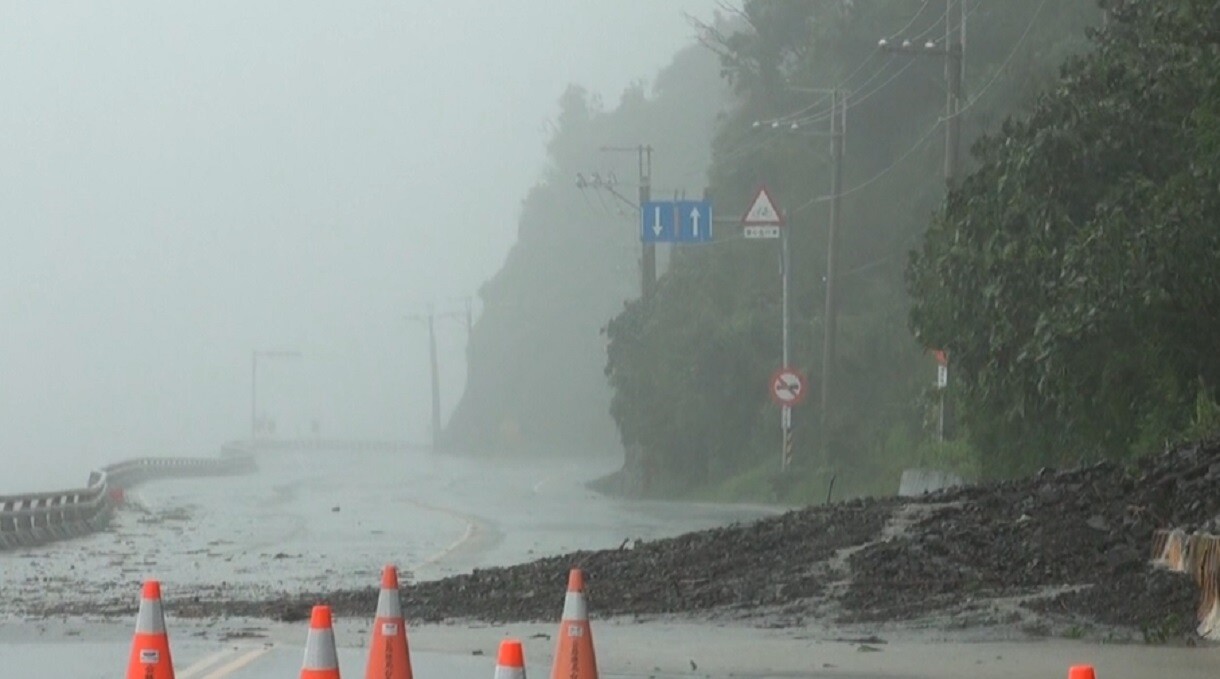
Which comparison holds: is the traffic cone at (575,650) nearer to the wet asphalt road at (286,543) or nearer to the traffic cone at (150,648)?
the traffic cone at (150,648)

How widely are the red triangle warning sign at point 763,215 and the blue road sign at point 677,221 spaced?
7.53ft

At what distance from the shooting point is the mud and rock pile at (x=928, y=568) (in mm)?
16203

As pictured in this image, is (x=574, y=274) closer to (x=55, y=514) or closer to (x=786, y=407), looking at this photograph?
(x=786, y=407)

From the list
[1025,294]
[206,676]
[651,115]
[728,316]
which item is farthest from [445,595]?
[651,115]

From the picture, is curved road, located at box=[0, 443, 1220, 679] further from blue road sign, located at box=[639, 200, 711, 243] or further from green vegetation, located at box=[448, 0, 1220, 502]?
blue road sign, located at box=[639, 200, 711, 243]

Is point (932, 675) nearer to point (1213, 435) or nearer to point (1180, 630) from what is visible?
point (1180, 630)

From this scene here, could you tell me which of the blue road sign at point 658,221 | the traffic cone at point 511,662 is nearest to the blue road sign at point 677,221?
the blue road sign at point 658,221

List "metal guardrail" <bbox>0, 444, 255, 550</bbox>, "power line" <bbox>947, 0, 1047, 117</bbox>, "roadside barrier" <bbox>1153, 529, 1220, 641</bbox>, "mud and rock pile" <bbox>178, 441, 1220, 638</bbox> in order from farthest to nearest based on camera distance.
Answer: "power line" <bbox>947, 0, 1047, 117</bbox>, "metal guardrail" <bbox>0, 444, 255, 550</bbox>, "mud and rock pile" <bbox>178, 441, 1220, 638</bbox>, "roadside barrier" <bbox>1153, 529, 1220, 641</bbox>

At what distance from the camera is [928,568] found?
58.9 ft

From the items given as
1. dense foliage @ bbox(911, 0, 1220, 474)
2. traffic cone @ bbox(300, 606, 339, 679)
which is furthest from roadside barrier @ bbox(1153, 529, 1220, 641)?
dense foliage @ bbox(911, 0, 1220, 474)

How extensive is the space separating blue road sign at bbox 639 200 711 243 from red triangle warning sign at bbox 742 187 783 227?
7.53 feet

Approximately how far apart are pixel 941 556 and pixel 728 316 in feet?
152

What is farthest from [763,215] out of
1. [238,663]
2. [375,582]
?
[238,663]

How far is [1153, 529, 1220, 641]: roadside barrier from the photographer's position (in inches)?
566
